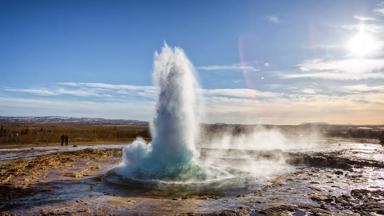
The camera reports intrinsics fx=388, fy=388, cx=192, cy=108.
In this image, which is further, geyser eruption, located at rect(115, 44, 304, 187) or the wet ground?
geyser eruption, located at rect(115, 44, 304, 187)

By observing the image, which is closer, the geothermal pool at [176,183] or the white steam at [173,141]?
the geothermal pool at [176,183]

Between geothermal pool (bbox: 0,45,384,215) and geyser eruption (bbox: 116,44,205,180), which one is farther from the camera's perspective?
geyser eruption (bbox: 116,44,205,180)

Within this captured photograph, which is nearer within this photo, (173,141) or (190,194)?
(190,194)

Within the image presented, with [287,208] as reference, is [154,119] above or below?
above

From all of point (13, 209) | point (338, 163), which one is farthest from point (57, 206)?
point (338, 163)

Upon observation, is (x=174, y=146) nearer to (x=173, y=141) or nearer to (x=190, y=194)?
(x=173, y=141)

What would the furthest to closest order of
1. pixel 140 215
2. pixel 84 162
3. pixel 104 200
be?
1. pixel 84 162
2. pixel 104 200
3. pixel 140 215

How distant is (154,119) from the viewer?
2308 cm

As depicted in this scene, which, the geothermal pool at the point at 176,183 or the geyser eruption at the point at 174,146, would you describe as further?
the geyser eruption at the point at 174,146

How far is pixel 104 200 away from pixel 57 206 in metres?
1.89

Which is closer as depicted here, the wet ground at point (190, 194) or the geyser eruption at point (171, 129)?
the wet ground at point (190, 194)

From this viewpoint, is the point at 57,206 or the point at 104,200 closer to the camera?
the point at 57,206

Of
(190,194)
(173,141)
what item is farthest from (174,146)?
(190,194)

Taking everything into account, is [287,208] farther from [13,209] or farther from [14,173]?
[14,173]
